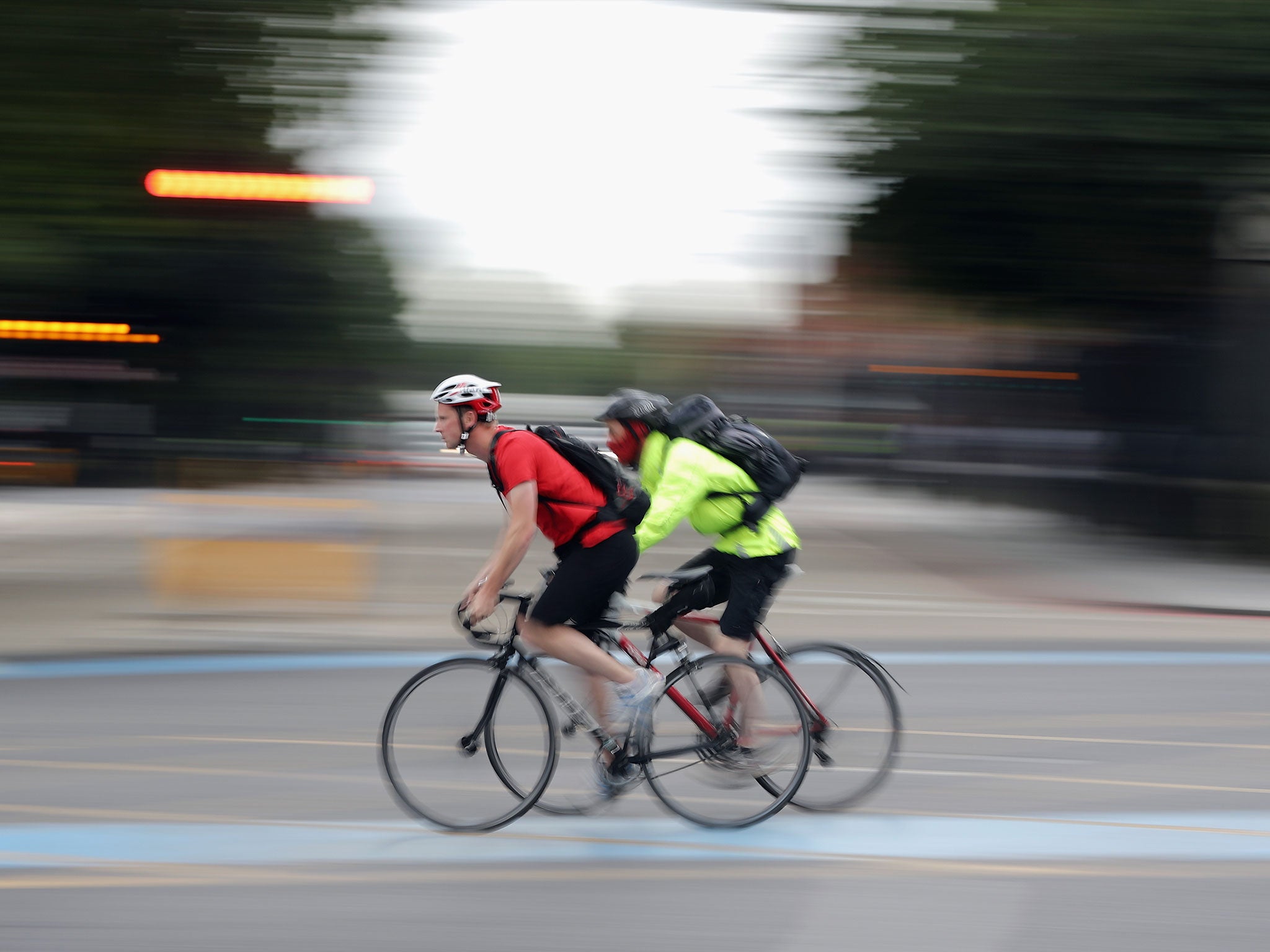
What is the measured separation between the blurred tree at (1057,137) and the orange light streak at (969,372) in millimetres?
3015

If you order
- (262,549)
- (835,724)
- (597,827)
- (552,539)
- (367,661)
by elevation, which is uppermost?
(552,539)

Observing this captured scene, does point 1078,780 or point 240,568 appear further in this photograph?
point 240,568

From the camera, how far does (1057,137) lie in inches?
574

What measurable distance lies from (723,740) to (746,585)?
22.1 inches

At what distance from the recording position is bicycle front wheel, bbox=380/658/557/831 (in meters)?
4.57

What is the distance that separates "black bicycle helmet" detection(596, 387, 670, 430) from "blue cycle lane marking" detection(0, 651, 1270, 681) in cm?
332

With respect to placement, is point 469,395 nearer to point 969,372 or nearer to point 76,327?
point 76,327

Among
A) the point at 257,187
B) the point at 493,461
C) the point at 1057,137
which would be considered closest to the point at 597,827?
the point at 493,461

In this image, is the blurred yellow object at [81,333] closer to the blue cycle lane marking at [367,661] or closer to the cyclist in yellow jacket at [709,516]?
the blue cycle lane marking at [367,661]

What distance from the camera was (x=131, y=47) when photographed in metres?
10.6

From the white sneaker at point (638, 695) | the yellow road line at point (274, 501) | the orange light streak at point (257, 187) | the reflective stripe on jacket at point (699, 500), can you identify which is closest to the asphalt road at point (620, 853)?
the white sneaker at point (638, 695)

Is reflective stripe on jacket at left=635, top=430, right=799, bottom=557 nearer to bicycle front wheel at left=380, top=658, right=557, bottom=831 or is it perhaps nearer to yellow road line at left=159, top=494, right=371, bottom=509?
bicycle front wheel at left=380, top=658, right=557, bottom=831

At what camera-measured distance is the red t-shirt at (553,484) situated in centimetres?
440

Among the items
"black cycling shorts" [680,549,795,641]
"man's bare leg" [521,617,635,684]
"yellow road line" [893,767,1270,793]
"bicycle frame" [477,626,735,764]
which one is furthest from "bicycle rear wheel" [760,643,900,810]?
"man's bare leg" [521,617,635,684]
